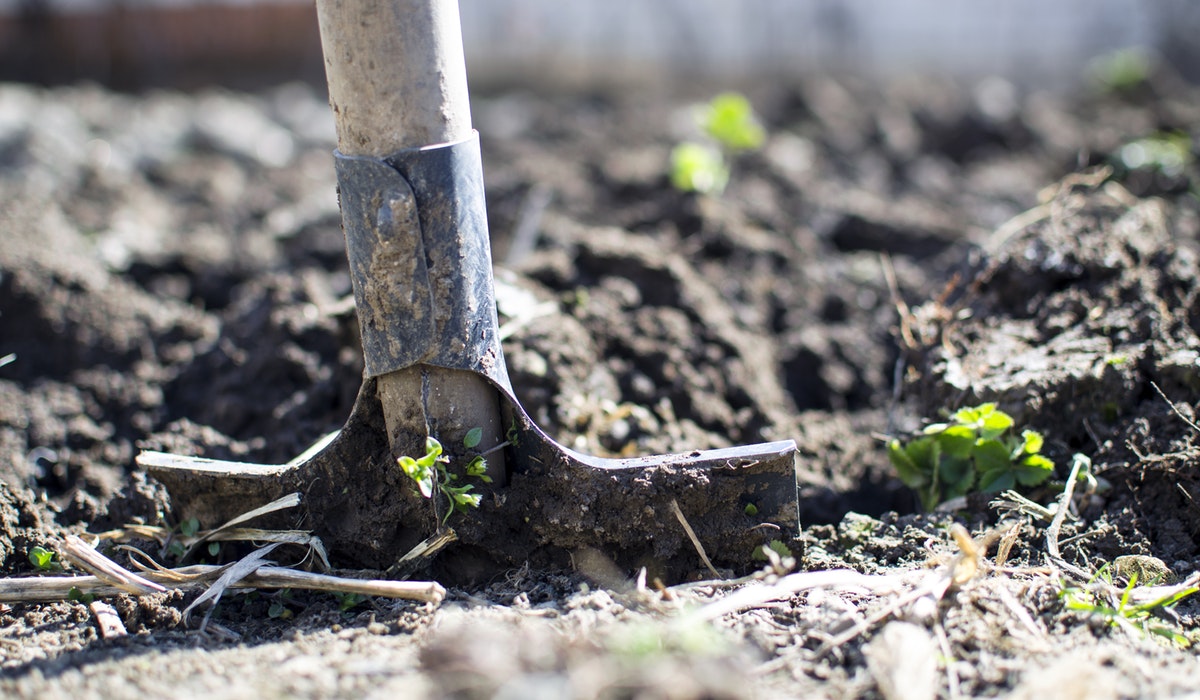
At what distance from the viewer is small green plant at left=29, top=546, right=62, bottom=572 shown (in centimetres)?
200

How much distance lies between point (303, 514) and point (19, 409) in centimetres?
132

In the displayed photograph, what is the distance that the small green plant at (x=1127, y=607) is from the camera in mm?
1718

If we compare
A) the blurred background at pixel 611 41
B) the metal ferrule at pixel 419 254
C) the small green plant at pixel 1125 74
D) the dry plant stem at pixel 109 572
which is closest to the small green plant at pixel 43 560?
the dry plant stem at pixel 109 572

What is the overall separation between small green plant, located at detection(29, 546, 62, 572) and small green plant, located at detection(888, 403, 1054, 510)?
6.28 ft

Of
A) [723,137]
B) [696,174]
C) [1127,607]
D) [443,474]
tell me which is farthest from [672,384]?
[723,137]

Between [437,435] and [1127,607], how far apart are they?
4.49ft

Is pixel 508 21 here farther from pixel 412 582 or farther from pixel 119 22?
pixel 412 582

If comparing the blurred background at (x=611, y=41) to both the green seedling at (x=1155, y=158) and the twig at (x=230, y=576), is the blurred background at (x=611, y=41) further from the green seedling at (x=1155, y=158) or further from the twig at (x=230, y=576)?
the twig at (x=230, y=576)

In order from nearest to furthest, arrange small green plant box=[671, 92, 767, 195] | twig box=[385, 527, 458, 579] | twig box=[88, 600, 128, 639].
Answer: twig box=[88, 600, 128, 639], twig box=[385, 527, 458, 579], small green plant box=[671, 92, 767, 195]

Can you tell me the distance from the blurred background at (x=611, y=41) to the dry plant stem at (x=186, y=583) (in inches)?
300

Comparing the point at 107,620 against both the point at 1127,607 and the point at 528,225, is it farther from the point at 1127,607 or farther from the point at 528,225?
the point at 528,225

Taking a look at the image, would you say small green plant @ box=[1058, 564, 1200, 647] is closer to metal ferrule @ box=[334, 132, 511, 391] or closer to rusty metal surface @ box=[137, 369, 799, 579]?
rusty metal surface @ box=[137, 369, 799, 579]

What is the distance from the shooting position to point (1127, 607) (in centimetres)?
177

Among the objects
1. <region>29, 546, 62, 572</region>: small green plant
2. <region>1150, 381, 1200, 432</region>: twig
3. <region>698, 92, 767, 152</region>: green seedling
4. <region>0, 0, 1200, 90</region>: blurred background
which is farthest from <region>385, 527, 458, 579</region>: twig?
<region>0, 0, 1200, 90</region>: blurred background
